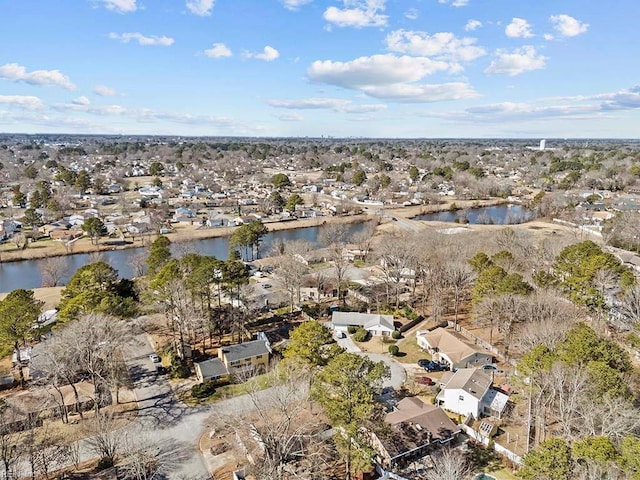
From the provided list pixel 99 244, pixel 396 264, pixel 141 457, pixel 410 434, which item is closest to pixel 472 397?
pixel 410 434

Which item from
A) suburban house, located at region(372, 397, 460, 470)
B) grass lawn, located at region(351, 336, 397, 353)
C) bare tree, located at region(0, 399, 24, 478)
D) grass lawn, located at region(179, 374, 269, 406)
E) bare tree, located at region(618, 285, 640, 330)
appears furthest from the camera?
grass lawn, located at region(351, 336, 397, 353)

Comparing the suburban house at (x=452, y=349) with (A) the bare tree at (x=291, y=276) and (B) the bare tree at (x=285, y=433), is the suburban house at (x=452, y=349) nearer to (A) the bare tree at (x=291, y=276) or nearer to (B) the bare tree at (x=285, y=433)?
(A) the bare tree at (x=291, y=276)

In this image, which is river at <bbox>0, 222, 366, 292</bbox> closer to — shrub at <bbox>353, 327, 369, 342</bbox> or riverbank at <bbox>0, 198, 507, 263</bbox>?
riverbank at <bbox>0, 198, 507, 263</bbox>

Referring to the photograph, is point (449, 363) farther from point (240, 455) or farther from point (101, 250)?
point (101, 250)

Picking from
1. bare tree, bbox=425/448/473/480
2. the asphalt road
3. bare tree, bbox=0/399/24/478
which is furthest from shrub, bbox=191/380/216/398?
bare tree, bbox=425/448/473/480

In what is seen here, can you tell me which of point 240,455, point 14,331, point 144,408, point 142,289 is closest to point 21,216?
point 142,289

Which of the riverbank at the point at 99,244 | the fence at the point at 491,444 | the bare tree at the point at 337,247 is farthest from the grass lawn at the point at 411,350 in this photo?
the riverbank at the point at 99,244
